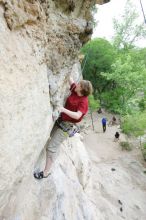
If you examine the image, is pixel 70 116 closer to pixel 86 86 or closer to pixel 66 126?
pixel 66 126

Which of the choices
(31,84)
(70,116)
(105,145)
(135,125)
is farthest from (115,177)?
(31,84)

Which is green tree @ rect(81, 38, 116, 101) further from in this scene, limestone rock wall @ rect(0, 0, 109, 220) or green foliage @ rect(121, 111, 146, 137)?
limestone rock wall @ rect(0, 0, 109, 220)

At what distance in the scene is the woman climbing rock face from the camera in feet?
17.6

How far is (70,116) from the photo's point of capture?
17.7ft

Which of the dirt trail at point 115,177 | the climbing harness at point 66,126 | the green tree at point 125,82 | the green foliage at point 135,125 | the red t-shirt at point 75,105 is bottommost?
the dirt trail at point 115,177

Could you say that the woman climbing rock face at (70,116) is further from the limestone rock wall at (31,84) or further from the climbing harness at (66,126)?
the limestone rock wall at (31,84)

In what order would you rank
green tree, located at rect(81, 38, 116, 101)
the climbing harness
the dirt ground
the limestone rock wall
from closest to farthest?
1. the limestone rock wall
2. the climbing harness
3. the dirt ground
4. green tree, located at rect(81, 38, 116, 101)

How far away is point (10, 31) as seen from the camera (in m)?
3.79

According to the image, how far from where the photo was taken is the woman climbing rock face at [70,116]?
5.38 m

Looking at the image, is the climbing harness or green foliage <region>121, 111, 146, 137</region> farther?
green foliage <region>121, 111, 146, 137</region>

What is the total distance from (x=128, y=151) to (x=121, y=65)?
347 inches

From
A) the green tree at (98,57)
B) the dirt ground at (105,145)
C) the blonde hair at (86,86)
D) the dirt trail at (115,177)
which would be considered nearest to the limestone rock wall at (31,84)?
the blonde hair at (86,86)

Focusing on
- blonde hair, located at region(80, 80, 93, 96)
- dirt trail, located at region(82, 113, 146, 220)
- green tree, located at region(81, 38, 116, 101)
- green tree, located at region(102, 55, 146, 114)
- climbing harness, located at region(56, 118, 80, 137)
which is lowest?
dirt trail, located at region(82, 113, 146, 220)

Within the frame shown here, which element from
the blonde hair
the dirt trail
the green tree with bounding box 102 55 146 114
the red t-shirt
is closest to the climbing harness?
the red t-shirt
